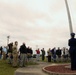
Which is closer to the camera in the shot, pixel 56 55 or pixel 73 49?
pixel 73 49

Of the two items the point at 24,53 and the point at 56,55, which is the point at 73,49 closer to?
the point at 24,53

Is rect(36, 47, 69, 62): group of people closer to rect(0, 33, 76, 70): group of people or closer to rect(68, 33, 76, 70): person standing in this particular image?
rect(0, 33, 76, 70): group of people

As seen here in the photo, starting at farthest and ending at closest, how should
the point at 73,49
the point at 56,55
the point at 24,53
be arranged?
the point at 56,55 < the point at 24,53 < the point at 73,49

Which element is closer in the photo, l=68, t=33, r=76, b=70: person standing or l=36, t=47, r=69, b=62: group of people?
l=68, t=33, r=76, b=70: person standing

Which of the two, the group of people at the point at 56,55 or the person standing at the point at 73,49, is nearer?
the person standing at the point at 73,49

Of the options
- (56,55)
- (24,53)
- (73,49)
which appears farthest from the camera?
(56,55)

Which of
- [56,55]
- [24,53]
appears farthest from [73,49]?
[56,55]

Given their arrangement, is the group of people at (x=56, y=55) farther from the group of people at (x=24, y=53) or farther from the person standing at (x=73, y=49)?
the person standing at (x=73, y=49)

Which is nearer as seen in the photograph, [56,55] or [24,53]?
[24,53]

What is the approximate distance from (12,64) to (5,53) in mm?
4499

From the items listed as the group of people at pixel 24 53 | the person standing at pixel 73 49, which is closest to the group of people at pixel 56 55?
the group of people at pixel 24 53

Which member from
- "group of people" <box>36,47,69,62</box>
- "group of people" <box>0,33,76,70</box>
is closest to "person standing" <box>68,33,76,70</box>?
"group of people" <box>0,33,76,70</box>

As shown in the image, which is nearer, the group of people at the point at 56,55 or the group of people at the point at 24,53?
the group of people at the point at 24,53

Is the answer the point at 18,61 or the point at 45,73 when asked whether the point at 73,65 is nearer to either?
the point at 45,73
